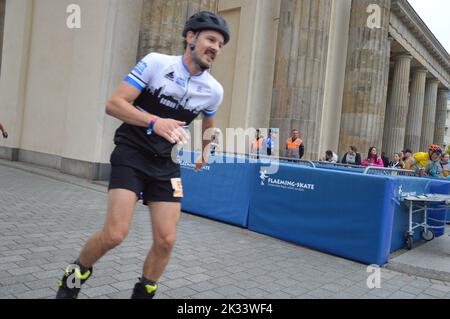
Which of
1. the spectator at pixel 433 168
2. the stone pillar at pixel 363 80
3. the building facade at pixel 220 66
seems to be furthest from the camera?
the stone pillar at pixel 363 80

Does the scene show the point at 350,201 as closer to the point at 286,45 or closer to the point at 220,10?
the point at 286,45

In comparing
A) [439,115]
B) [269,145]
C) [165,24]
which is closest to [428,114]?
[439,115]

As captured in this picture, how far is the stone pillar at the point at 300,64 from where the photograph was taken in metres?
15.4

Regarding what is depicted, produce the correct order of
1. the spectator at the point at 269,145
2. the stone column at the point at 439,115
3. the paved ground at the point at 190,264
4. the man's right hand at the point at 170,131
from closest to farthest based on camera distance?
the man's right hand at the point at 170,131, the paved ground at the point at 190,264, the spectator at the point at 269,145, the stone column at the point at 439,115

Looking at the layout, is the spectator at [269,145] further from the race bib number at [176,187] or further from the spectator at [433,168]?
the race bib number at [176,187]

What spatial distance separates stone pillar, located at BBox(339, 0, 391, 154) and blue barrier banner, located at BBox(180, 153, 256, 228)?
13973 mm

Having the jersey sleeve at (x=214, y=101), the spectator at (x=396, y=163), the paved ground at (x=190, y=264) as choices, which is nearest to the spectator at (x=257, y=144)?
the spectator at (x=396, y=163)

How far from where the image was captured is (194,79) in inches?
118

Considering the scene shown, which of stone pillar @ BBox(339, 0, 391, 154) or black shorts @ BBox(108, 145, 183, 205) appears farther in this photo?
stone pillar @ BBox(339, 0, 391, 154)

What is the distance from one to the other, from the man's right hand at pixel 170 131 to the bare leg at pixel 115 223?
501 millimetres

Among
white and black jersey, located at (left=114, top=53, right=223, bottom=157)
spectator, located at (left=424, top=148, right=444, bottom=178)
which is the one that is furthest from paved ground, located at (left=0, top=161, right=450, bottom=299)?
spectator, located at (left=424, top=148, right=444, bottom=178)

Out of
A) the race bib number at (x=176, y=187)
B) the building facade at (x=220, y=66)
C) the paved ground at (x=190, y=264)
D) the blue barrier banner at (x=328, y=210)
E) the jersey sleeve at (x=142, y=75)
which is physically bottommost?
the paved ground at (x=190, y=264)

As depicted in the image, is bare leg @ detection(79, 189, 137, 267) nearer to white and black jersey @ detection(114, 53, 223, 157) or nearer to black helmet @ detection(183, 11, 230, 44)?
white and black jersey @ detection(114, 53, 223, 157)

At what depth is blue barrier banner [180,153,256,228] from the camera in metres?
7.51
